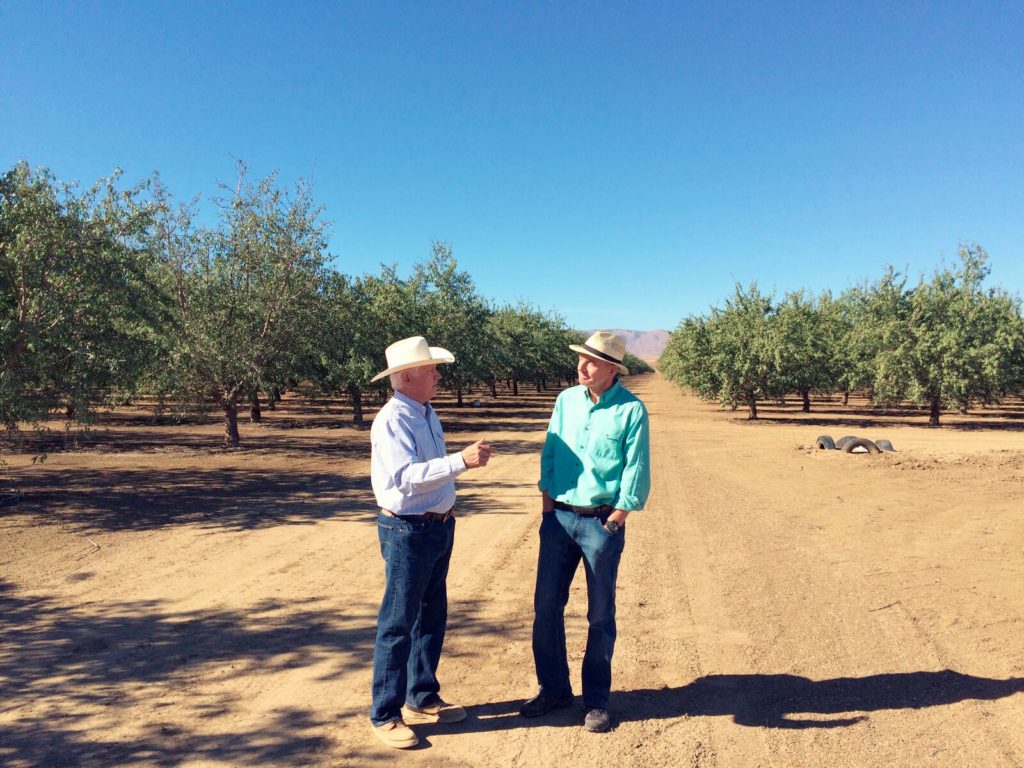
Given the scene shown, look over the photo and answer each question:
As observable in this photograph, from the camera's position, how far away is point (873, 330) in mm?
26000

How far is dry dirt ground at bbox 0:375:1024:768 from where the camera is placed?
10.7 ft

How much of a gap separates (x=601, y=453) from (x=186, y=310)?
1448cm

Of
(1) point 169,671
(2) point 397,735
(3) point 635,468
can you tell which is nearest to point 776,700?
(3) point 635,468

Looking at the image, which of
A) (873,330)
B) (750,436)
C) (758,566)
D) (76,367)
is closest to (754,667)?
(758,566)

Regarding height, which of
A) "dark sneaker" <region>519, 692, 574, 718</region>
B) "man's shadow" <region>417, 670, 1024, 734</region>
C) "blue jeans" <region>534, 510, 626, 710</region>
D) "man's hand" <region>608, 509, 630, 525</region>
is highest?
"man's hand" <region>608, 509, 630, 525</region>

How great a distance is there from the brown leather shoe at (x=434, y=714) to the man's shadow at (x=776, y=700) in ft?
0.13

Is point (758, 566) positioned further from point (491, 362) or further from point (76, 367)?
point (491, 362)

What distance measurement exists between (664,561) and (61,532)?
7380 mm

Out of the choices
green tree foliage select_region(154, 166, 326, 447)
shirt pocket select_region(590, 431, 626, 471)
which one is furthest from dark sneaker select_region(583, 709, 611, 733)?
green tree foliage select_region(154, 166, 326, 447)

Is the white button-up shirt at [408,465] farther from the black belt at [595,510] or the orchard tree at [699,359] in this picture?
the orchard tree at [699,359]

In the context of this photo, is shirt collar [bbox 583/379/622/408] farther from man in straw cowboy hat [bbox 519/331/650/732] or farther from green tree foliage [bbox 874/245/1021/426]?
green tree foliage [bbox 874/245/1021/426]

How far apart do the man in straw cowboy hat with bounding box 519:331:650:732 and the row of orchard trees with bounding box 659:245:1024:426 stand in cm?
2498

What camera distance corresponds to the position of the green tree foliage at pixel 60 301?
8.36 m

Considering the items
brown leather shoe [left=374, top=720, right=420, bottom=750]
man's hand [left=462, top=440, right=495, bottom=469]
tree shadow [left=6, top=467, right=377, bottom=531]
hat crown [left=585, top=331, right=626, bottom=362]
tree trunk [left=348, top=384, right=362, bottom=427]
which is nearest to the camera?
man's hand [left=462, top=440, right=495, bottom=469]
